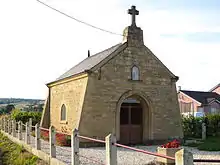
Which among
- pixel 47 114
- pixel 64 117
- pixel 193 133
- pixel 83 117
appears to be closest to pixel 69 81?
pixel 64 117

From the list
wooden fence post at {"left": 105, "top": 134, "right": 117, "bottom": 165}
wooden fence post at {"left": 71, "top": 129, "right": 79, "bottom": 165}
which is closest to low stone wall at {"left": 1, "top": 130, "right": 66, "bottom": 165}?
wooden fence post at {"left": 71, "top": 129, "right": 79, "bottom": 165}

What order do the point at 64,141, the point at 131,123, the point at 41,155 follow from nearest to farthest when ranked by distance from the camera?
the point at 41,155 → the point at 64,141 → the point at 131,123

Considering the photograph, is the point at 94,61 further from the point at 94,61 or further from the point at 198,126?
the point at 198,126

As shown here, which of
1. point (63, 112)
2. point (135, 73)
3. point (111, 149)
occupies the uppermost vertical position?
point (135, 73)

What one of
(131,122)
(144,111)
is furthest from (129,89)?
(131,122)

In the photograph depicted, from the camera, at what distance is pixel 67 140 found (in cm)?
1764

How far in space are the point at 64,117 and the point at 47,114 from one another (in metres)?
4.51

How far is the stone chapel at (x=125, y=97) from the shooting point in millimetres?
18359

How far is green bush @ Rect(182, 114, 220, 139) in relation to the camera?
25422 mm

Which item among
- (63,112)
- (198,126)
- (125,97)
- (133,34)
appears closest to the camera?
(125,97)

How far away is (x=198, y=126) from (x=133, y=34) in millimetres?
9830

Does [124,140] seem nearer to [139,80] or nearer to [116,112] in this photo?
[116,112]

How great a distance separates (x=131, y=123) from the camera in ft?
66.4

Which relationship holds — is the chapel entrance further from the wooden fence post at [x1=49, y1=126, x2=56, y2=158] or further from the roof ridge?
the wooden fence post at [x1=49, y1=126, x2=56, y2=158]
